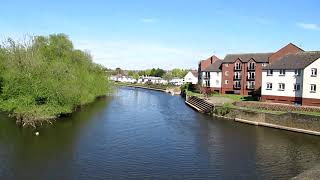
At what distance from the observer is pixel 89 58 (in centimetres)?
8075

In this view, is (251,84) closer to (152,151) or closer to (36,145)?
(152,151)

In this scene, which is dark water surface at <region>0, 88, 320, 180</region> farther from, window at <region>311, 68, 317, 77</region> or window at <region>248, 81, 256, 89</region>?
window at <region>248, 81, 256, 89</region>

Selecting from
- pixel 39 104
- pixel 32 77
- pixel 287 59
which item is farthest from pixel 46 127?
pixel 287 59

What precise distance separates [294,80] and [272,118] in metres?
11.6

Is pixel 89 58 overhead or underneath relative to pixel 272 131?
overhead

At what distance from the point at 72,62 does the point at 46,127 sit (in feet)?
92.9

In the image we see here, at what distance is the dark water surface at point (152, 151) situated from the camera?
84.4ft

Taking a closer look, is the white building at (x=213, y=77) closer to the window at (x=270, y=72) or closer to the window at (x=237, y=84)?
the window at (x=237, y=84)

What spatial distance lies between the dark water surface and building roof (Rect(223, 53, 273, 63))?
30.8 m

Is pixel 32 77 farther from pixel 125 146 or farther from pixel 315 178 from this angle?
pixel 315 178

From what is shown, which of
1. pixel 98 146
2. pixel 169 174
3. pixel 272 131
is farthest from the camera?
pixel 272 131

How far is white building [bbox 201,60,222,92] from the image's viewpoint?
8394 cm

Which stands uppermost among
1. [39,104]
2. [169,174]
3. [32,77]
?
[32,77]

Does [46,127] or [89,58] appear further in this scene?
[89,58]
